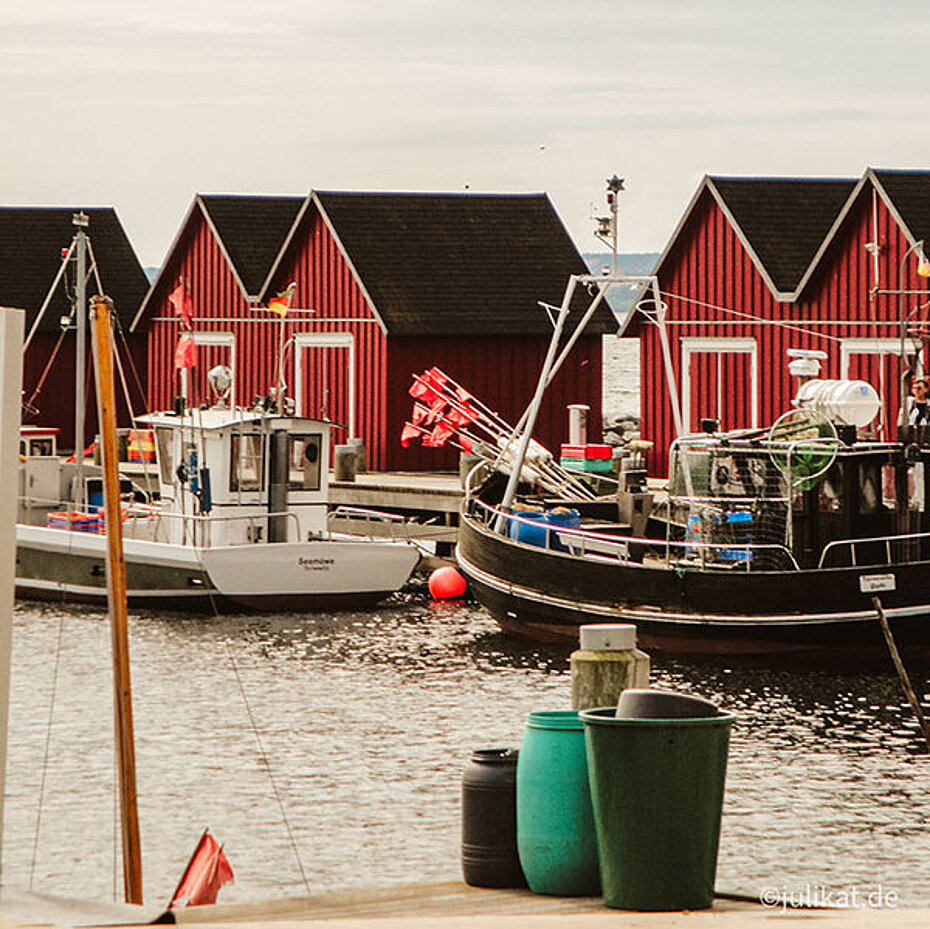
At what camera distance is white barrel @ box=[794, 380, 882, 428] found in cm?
2306

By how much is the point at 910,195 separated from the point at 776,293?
296 centimetres

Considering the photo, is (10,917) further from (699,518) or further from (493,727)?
(699,518)

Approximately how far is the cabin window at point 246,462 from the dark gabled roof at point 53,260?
71.1 feet

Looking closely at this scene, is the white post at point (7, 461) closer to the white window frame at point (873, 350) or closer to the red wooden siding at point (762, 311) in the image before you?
the white window frame at point (873, 350)

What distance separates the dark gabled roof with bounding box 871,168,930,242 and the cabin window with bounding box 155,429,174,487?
1213 centimetres

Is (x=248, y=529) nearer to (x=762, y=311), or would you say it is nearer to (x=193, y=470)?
(x=193, y=470)

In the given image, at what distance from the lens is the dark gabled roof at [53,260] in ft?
168

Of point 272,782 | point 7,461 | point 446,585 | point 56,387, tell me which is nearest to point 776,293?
point 446,585

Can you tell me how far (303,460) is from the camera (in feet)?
97.3

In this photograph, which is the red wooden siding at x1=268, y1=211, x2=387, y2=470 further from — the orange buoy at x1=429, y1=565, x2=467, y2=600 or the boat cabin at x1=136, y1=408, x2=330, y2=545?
the boat cabin at x1=136, y1=408, x2=330, y2=545

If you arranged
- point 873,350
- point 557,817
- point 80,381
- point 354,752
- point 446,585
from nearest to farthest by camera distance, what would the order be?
point 557,817, point 354,752, point 446,585, point 873,350, point 80,381

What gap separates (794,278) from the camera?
35688mm

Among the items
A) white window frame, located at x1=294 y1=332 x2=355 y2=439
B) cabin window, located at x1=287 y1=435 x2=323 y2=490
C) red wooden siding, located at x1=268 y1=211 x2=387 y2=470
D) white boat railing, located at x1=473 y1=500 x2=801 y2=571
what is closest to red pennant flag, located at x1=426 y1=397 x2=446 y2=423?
red wooden siding, located at x1=268 y1=211 x2=387 y2=470

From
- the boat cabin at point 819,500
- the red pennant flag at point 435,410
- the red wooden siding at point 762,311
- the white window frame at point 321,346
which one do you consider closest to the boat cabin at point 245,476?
the red pennant flag at point 435,410
